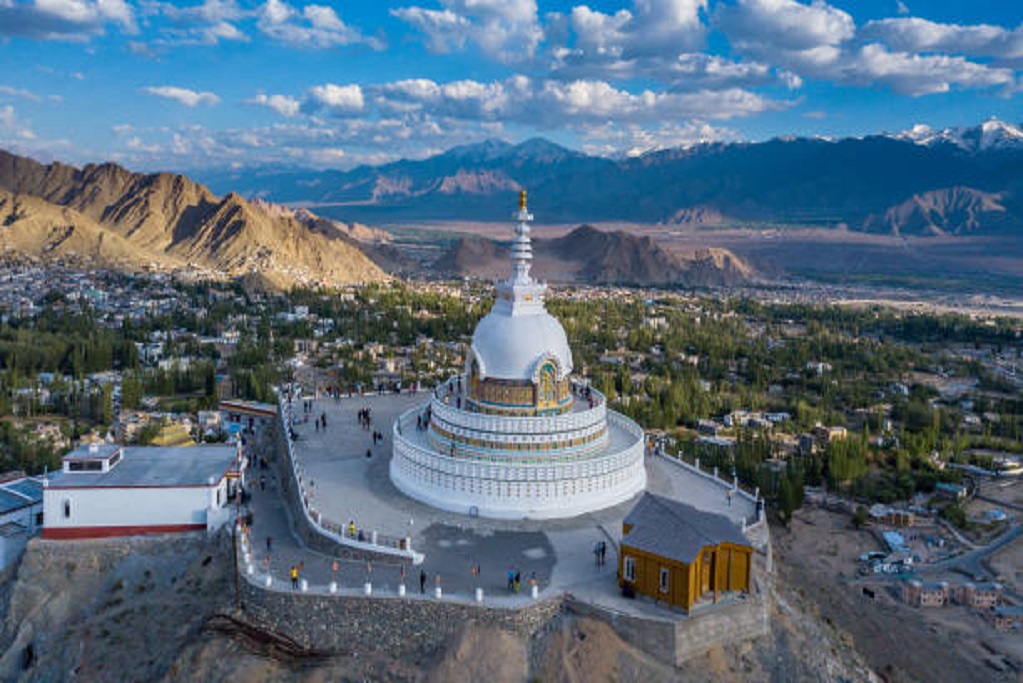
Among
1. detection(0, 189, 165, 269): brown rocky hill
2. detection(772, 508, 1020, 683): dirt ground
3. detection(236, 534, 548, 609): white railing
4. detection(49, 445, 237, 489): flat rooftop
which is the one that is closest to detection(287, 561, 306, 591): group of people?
detection(236, 534, 548, 609): white railing

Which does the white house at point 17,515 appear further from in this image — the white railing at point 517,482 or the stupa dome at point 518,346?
the stupa dome at point 518,346

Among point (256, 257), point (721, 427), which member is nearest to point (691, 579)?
point (721, 427)

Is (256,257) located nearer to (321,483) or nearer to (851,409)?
(851,409)

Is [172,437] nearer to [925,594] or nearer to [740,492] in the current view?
[740,492]

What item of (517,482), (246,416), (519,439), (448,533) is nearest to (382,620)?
Result: (448,533)

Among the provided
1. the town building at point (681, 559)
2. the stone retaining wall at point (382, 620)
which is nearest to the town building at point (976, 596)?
the town building at point (681, 559)

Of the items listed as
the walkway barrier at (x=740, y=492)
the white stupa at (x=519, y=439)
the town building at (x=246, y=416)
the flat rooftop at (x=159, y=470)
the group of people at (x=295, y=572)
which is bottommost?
the town building at (x=246, y=416)

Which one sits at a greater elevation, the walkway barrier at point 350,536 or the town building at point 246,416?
the walkway barrier at point 350,536
